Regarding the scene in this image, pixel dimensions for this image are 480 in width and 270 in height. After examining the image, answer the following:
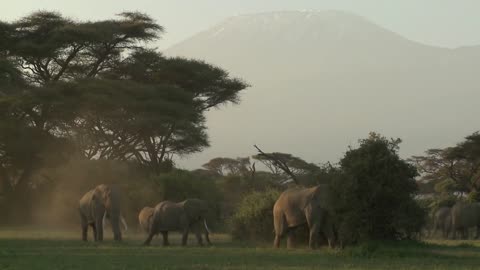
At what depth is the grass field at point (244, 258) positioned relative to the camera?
16.5 m

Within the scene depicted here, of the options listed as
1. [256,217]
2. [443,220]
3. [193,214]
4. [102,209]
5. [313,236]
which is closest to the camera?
[313,236]

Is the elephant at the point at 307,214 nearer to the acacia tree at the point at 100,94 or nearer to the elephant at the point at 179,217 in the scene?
the elephant at the point at 179,217

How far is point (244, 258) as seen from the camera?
18.5 meters

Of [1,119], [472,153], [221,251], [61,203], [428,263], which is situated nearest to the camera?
[428,263]

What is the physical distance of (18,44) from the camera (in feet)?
157

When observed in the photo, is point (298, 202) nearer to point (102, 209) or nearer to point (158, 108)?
point (102, 209)

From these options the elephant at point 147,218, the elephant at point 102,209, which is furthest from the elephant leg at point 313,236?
the elephant at point 102,209

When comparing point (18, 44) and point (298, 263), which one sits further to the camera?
point (18, 44)

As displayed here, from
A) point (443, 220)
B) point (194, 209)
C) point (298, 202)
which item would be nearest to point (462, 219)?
point (443, 220)

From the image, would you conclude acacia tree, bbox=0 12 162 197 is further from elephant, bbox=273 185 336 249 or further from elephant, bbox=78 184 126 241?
elephant, bbox=273 185 336 249

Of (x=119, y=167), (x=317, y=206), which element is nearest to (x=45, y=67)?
(x=119, y=167)

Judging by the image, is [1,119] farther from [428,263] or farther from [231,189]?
[428,263]

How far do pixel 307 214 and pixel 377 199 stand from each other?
2.20 metres

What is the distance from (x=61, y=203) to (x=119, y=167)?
348 centimetres
